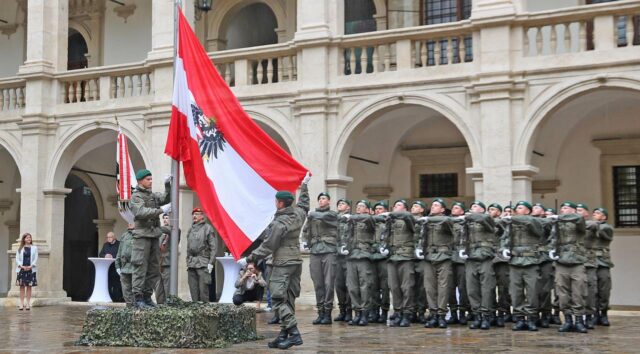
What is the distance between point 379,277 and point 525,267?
2403 millimetres

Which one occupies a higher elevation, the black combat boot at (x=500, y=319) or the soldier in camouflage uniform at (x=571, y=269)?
the soldier in camouflage uniform at (x=571, y=269)

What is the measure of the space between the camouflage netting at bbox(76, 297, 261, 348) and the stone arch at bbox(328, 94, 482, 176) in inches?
269

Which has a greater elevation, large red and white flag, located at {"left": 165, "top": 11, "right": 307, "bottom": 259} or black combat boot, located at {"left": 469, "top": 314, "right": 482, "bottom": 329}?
large red and white flag, located at {"left": 165, "top": 11, "right": 307, "bottom": 259}

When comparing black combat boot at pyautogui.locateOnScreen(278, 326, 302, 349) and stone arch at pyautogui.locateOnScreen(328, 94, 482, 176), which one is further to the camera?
stone arch at pyautogui.locateOnScreen(328, 94, 482, 176)

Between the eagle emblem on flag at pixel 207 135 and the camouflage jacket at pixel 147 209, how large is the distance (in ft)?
2.15

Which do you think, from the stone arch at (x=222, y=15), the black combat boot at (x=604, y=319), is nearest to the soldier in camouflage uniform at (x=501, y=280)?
the black combat boot at (x=604, y=319)

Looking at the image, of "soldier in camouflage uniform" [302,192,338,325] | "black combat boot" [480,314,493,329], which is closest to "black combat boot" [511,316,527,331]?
"black combat boot" [480,314,493,329]

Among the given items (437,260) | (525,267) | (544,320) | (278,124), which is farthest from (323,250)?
(278,124)

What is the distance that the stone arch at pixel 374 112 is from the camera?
16828 millimetres

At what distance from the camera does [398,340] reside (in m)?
11.6

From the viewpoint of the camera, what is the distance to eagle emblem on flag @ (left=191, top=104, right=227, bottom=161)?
37.9 feet

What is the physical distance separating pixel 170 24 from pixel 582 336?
1158cm

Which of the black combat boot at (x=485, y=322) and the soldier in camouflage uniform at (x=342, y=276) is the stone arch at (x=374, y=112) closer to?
the soldier in camouflage uniform at (x=342, y=276)

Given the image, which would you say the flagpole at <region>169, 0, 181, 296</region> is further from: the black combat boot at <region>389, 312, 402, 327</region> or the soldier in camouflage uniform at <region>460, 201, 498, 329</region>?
the soldier in camouflage uniform at <region>460, 201, 498, 329</region>
